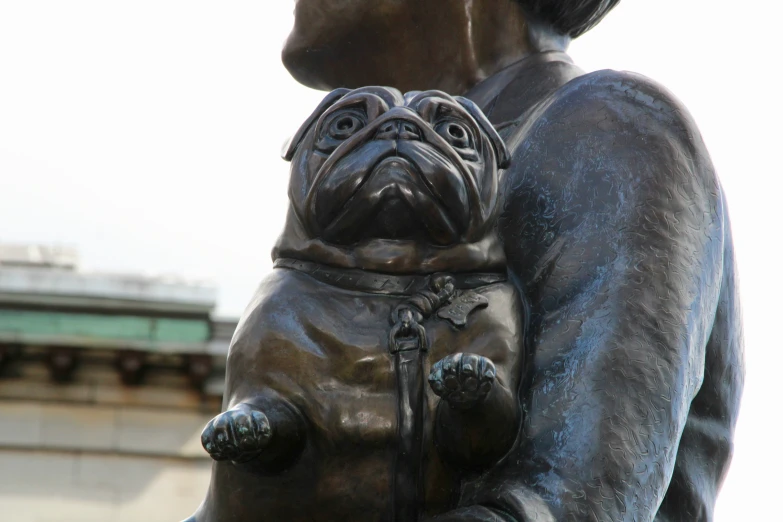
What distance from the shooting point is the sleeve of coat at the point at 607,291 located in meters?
2.68

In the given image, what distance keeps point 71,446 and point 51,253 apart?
200 cm

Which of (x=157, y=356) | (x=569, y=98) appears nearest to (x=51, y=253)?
(x=157, y=356)

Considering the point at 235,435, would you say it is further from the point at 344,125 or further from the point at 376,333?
the point at 344,125

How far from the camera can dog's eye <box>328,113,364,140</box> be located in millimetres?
2932

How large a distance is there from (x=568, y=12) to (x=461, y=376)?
1.42 metres

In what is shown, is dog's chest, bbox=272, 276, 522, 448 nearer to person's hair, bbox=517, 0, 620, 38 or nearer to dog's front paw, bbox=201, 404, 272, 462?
dog's front paw, bbox=201, 404, 272, 462

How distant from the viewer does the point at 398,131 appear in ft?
9.34

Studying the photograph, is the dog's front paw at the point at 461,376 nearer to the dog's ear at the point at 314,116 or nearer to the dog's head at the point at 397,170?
the dog's head at the point at 397,170

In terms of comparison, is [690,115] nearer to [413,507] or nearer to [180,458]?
[413,507]

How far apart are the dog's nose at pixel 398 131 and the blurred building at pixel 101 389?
40.8 ft

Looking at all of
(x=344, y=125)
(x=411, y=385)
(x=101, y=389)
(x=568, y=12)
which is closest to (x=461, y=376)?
(x=411, y=385)

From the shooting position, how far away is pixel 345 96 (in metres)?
2.98

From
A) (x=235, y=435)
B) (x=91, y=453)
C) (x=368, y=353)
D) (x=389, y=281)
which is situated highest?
(x=389, y=281)

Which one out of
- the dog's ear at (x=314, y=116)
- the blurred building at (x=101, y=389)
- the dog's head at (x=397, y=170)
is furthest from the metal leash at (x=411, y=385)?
the blurred building at (x=101, y=389)
